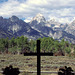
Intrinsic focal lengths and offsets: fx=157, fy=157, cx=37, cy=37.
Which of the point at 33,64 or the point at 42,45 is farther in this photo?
the point at 42,45

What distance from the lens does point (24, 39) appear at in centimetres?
11394

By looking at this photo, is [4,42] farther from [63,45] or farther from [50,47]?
[63,45]

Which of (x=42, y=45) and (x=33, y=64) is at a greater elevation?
(x=42, y=45)

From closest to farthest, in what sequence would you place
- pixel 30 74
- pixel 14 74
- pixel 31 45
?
pixel 14 74 → pixel 30 74 → pixel 31 45

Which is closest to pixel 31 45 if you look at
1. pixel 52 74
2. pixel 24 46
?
pixel 24 46

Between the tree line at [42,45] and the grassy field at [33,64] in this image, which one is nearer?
the grassy field at [33,64]

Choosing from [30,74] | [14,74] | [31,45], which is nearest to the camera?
[14,74]

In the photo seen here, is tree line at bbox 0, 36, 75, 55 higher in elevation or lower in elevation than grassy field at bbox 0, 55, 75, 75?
higher

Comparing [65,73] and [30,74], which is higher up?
[65,73]

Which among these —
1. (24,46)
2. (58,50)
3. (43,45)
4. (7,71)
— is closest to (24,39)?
(24,46)

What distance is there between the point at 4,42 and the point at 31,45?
2038 centimetres

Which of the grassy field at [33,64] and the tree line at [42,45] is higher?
the tree line at [42,45]

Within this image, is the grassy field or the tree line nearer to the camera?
the grassy field

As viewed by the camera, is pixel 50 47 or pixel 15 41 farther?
pixel 15 41
